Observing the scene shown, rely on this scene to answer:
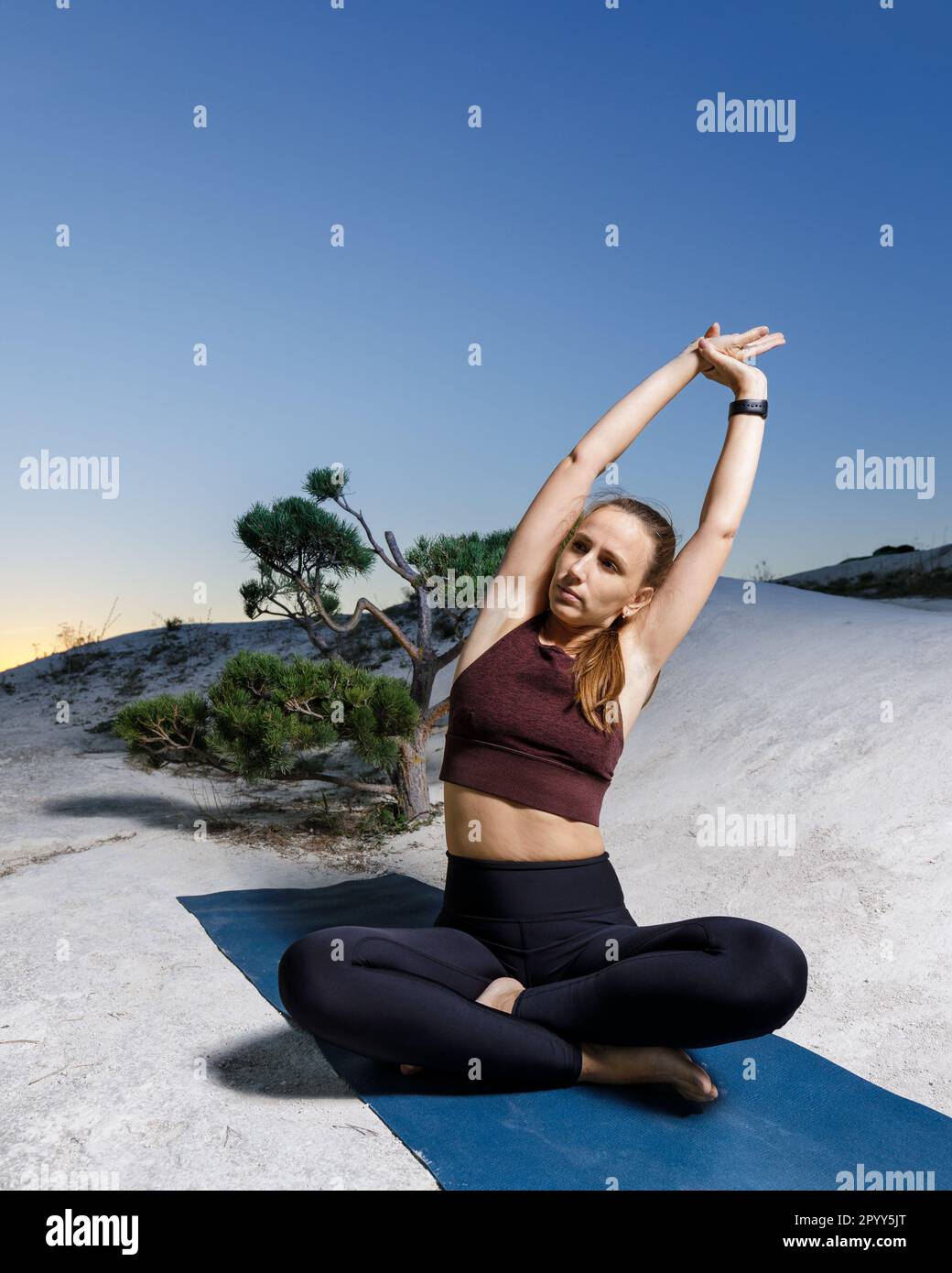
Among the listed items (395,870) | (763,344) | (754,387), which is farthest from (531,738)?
(395,870)

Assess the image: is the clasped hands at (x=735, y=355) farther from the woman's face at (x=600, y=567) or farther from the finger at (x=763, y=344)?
the woman's face at (x=600, y=567)

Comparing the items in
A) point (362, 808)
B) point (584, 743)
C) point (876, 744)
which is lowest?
point (362, 808)

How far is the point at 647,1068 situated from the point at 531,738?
0.54 m

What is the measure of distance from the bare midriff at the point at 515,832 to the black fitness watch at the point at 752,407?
797 mm

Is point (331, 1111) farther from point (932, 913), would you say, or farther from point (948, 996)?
point (932, 913)

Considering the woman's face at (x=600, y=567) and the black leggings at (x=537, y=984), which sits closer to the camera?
the black leggings at (x=537, y=984)

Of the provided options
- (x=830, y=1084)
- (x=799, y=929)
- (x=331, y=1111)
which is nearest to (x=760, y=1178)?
(x=830, y=1084)

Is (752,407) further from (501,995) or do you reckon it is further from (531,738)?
(501,995)

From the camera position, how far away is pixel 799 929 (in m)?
2.28

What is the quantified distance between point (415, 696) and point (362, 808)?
54cm

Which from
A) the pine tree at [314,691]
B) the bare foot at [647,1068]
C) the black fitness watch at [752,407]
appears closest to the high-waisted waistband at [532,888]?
the bare foot at [647,1068]

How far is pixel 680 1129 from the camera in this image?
1.39 m

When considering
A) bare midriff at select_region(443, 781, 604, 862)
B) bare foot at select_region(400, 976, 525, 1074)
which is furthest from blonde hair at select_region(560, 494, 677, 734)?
bare foot at select_region(400, 976, 525, 1074)

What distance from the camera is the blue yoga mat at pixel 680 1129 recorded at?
1262mm
